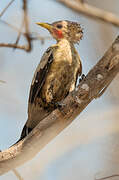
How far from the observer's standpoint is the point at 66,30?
438cm

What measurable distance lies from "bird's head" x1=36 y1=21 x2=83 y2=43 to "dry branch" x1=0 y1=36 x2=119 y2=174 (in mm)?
1392

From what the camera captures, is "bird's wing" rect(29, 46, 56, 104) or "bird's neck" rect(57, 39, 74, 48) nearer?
"bird's wing" rect(29, 46, 56, 104)

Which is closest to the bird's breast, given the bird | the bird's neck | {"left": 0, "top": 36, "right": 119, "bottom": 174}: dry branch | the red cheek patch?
the bird

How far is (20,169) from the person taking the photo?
10.6ft

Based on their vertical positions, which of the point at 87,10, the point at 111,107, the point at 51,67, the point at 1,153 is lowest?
the point at 1,153

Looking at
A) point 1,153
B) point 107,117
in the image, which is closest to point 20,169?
point 1,153

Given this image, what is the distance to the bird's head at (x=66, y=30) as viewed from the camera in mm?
4340

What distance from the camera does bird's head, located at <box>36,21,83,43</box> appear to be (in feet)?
14.2

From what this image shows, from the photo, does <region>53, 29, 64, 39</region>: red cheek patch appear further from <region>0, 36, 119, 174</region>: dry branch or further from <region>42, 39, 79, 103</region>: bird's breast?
<region>0, 36, 119, 174</region>: dry branch

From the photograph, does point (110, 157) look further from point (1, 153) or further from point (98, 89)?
point (1, 153)

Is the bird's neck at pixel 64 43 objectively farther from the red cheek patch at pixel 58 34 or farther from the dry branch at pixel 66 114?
the dry branch at pixel 66 114

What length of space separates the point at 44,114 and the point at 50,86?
1.15 feet

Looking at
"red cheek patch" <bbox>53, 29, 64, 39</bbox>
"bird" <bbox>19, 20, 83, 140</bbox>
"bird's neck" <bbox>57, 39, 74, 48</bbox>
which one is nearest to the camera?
"bird" <bbox>19, 20, 83, 140</bbox>

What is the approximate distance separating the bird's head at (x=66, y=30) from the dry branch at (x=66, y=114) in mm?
1392
